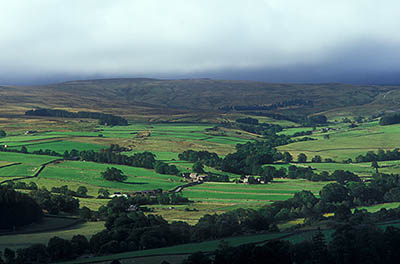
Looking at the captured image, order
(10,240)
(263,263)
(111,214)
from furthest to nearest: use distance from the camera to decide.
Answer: (111,214)
(10,240)
(263,263)

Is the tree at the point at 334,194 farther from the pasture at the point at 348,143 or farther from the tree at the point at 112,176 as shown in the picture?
the pasture at the point at 348,143

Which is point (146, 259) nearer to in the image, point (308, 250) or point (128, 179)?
point (308, 250)

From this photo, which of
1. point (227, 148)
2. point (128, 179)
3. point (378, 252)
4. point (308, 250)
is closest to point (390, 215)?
point (378, 252)

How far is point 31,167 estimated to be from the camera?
10406cm

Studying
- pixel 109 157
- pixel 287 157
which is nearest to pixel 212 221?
pixel 109 157

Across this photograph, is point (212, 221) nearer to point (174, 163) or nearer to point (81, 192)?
point (81, 192)

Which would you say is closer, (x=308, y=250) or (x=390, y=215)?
(x=308, y=250)

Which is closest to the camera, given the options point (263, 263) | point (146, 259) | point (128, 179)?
point (263, 263)

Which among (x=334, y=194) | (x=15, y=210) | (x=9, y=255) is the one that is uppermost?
(x=9, y=255)

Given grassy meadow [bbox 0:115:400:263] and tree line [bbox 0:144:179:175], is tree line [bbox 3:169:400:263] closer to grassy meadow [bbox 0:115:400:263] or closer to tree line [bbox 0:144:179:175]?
grassy meadow [bbox 0:115:400:263]

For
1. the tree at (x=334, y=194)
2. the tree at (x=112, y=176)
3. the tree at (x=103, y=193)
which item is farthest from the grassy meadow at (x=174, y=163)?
the tree at (x=334, y=194)

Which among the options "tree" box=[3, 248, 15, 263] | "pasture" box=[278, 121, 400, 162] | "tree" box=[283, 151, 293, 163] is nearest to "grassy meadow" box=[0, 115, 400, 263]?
"pasture" box=[278, 121, 400, 162]

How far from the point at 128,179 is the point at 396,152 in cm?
6986

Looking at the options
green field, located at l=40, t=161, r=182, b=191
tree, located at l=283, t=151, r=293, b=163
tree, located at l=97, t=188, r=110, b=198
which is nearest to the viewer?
tree, located at l=97, t=188, r=110, b=198
